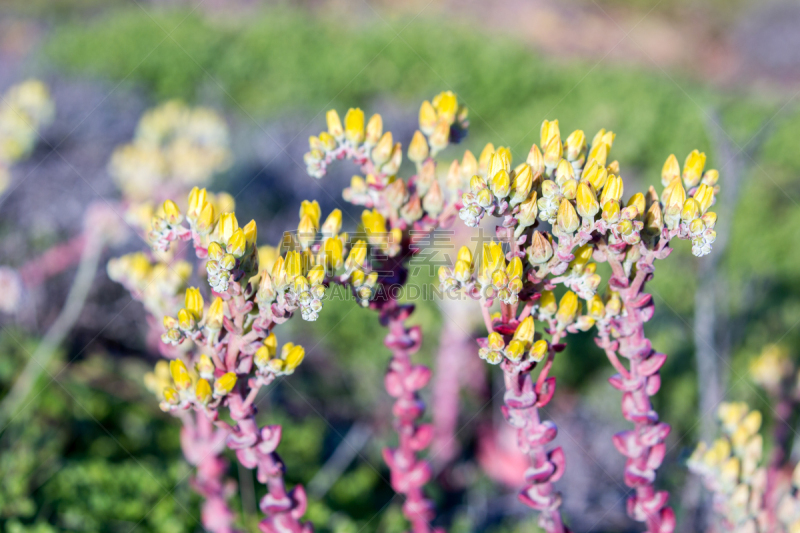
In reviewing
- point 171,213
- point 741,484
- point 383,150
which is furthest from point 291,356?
point 741,484

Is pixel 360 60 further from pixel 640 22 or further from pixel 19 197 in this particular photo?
pixel 640 22

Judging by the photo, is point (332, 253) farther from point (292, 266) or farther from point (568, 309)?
point (568, 309)

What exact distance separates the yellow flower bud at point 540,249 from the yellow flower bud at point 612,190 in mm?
103

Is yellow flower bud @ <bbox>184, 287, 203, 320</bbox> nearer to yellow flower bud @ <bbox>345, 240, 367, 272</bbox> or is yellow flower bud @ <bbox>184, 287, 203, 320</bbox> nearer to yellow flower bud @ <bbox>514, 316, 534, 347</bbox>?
yellow flower bud @ <bbox>345, 240, 367, 272</bbox>

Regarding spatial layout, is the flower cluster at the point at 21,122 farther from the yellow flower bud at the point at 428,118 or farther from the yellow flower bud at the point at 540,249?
the yellow flower bud at the point at 540,249

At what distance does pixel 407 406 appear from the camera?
1211mm

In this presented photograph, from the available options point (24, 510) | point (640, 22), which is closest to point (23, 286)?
point (24, 510)

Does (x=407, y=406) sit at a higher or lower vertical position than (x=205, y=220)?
lower

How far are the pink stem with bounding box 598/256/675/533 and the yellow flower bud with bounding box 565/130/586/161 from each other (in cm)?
22

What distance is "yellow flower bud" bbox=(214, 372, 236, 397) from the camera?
914mm

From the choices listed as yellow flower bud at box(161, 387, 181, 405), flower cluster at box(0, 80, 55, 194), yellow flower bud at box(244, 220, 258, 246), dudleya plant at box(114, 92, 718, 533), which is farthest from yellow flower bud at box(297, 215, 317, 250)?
flower cluster at box(0, 80, 55, 194)

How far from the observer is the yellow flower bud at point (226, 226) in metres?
0.94

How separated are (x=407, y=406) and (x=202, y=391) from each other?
0.45m

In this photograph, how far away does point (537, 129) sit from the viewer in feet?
15.4
